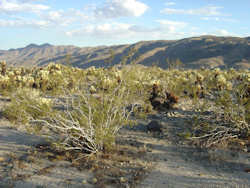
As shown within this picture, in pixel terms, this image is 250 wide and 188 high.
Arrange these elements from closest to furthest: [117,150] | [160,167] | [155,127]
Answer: [160,167]
[117,150]
[155,127]

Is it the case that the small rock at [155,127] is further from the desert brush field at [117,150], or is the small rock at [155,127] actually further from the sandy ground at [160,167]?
the sandy ground at [160,167]

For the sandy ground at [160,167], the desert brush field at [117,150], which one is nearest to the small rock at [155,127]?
the desert brush field at [117,150]

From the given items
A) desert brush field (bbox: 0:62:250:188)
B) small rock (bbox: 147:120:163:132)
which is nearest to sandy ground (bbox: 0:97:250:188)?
desert brush field (bbox: 0:62:250:188)

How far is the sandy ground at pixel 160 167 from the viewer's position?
4.37 metres

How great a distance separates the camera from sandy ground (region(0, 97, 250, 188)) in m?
4.37

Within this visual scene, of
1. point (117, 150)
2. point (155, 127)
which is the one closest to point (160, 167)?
point (117, 150)

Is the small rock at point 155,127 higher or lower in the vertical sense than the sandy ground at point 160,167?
higher

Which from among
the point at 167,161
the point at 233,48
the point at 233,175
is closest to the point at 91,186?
the point at 167,161

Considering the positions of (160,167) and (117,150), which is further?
(117,150)

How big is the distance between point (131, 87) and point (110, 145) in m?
1.74

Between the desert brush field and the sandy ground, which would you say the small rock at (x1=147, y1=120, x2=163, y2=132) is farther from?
the sandy ground

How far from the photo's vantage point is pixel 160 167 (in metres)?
4.98

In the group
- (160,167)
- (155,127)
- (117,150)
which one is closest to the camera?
(160,167)

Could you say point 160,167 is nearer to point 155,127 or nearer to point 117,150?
point 117,150
